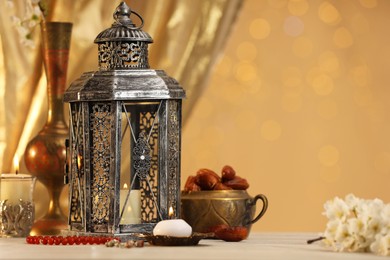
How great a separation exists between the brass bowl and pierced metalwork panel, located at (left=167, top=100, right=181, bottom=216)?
0.07m

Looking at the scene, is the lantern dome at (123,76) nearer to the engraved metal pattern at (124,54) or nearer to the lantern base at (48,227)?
the engraved metal pattern at (124,54)

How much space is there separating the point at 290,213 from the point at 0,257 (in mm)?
1432

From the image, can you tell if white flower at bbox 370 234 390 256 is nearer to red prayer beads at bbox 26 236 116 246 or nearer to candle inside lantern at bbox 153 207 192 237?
candle inside lantern at bbox 153 207 192 237

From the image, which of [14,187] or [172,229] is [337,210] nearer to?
[172,229]

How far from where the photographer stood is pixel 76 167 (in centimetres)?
174

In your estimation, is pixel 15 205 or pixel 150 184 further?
pixel 15 205

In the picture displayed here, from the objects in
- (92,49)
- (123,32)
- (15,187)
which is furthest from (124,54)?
(92,49)

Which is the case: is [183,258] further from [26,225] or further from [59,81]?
[59,81]

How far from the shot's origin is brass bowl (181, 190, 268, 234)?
1785 millimetres

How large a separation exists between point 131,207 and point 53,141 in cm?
33

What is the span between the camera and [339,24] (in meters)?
2.75

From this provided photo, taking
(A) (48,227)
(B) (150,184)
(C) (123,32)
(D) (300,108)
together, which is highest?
(C) (123,32)

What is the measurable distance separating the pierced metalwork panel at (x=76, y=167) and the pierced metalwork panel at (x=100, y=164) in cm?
2

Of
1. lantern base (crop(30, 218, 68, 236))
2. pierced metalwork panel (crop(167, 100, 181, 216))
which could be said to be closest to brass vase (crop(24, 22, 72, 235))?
lantern base (crop(30, 218, 68, 236))
